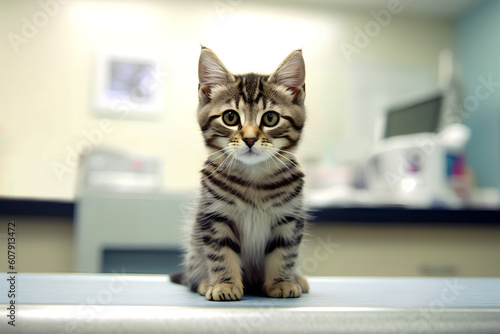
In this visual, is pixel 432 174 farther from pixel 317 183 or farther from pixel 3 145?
pixel 3 145

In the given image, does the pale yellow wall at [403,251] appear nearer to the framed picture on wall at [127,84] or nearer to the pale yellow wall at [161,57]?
the pale yellow wall at [161,57]

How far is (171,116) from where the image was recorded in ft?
8.10

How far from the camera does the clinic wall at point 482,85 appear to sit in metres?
2.62

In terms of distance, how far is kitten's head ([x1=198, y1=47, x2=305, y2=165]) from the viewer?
562mm

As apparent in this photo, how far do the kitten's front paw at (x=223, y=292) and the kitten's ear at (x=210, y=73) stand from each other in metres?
0.27

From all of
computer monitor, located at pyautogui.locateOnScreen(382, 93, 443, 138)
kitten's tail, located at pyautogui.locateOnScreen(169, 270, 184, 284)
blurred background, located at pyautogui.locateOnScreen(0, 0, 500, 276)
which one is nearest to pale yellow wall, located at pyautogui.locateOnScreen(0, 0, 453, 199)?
blurred background, located at pyautogui.locateOnScreen(0, 0, 500, 276)

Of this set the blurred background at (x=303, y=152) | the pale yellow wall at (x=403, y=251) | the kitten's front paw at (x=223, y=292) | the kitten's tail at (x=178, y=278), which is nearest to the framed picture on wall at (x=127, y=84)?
the blurred background at (x=303, y=152)

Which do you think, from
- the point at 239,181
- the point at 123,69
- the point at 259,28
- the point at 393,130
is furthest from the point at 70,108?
the point at 239,181

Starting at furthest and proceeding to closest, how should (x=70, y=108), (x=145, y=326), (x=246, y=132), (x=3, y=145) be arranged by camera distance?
(x=70, y=108)
(x=3, y=145)
(x=246, y=132)
(x=145, y=326)

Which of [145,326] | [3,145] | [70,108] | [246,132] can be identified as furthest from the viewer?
[70,108]

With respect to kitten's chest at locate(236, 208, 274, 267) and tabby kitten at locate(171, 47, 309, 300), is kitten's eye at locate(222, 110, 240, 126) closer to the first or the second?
tabby kitten at locate(171, 47, 309, 300)

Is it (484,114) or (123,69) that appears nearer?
(123,69)

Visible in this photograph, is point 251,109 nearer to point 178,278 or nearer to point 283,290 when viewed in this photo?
point 283,290

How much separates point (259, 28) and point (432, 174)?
1427 millimetres
